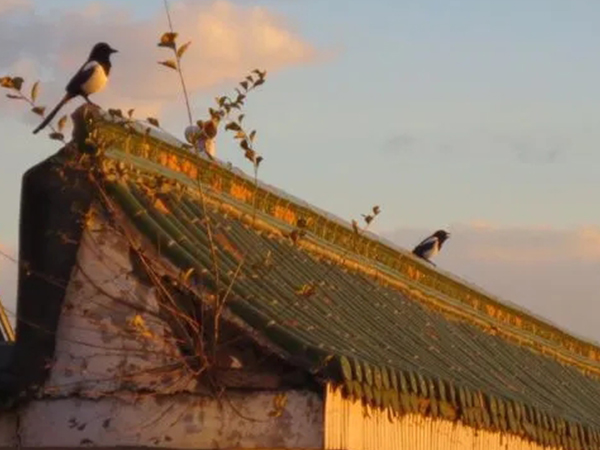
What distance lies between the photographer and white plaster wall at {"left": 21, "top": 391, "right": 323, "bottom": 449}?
13.7 meters

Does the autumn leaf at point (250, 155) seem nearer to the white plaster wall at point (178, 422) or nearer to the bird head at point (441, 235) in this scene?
the white plaster wall at point (178, 422)

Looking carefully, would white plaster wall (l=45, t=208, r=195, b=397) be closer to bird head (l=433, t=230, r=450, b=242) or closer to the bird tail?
the bird tail

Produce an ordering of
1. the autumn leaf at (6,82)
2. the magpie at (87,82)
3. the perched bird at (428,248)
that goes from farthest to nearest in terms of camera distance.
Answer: the perched bird at (428,248) < the magpie at (87,82) < the autumn leaf at (6,82)

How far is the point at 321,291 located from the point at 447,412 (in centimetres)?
168

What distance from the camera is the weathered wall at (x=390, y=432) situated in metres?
13.8

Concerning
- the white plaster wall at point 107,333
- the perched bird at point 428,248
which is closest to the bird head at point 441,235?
the perched bird at point 428,248

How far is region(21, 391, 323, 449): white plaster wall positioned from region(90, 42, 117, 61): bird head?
14.4 feet

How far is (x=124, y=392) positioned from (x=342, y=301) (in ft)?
12.7

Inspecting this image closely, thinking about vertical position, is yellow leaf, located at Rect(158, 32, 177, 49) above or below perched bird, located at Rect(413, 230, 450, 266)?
below

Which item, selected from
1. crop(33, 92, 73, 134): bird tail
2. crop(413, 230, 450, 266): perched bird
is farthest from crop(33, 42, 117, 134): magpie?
crop(413, 230, 450, 266): perched bird

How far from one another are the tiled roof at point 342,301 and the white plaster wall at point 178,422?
1.35 feet

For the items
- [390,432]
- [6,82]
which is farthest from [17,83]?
[390,432]

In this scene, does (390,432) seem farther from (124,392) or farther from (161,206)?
(161,206)

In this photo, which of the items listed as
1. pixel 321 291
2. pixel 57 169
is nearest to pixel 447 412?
pixel 321 291
